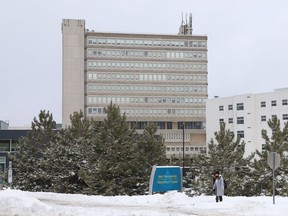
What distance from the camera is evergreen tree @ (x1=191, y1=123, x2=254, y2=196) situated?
49.7m

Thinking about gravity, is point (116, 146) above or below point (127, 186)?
above

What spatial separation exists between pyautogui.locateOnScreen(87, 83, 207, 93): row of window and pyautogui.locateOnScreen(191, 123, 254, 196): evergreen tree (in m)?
79.2

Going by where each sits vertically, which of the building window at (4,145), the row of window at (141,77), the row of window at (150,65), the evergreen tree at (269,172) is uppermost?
the row of window at (150,65)

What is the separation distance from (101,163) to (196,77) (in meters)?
93.5

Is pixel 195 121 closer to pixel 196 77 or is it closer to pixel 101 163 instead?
pixel 196 77

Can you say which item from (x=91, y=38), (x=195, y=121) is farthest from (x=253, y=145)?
(x=91, y=38)

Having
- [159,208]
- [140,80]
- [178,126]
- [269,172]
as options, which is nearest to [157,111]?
[178,126]

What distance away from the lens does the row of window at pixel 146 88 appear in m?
134

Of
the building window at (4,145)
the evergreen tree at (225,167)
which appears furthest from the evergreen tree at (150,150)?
the building window at (4,145)

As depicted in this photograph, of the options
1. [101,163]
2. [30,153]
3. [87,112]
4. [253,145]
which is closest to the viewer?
[101,163]

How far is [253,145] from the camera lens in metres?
110

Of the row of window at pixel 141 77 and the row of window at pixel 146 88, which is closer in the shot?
the row of window at pixel 141 77

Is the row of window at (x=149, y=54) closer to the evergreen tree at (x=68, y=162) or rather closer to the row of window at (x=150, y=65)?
the row of window at (x=150, y=65)

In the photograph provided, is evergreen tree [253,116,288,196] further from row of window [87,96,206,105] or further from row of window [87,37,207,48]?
row of window [87,37,207,48]
